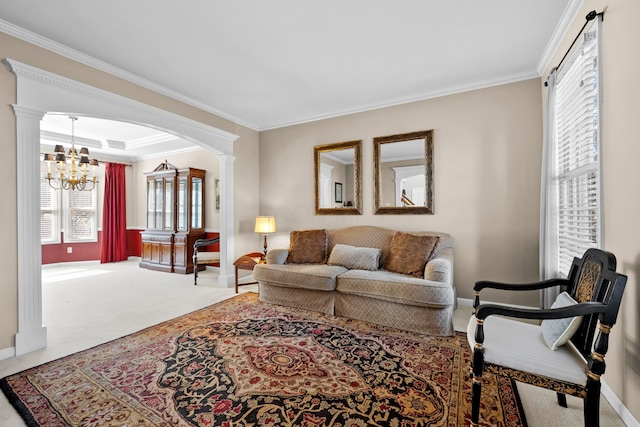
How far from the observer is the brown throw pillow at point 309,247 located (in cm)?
406

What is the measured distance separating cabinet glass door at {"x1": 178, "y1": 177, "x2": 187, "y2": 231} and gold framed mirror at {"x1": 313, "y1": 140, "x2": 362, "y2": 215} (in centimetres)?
297

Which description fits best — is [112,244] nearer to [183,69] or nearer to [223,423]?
[183,69]

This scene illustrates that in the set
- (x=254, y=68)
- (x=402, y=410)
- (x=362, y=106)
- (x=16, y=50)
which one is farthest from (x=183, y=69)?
(x=402, y=410)

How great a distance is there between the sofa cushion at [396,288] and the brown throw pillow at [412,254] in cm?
13

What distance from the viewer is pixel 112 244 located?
7074 mm

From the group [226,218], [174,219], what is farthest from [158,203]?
[226,218]

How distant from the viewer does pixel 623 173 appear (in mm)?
1663

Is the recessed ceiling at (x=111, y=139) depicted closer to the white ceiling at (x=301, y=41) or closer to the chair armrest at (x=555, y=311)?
the white ceiling at (x=301, y=41)

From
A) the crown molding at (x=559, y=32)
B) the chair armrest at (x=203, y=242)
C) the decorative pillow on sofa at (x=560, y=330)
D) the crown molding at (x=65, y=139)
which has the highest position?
the crown molding at (x=559, y=32)

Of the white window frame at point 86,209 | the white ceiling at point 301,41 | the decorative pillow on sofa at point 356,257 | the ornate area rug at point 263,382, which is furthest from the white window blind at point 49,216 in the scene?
the decorative pillow on sofa at point 356,257

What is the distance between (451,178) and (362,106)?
1.64 meters

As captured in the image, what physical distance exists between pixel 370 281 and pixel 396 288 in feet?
0.94

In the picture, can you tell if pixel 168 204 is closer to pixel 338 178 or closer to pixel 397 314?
pixel 338 178

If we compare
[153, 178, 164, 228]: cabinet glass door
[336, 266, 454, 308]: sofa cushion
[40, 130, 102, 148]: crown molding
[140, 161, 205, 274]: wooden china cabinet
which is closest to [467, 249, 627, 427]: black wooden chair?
[336, 266, 454, 308]: sofa cushion
